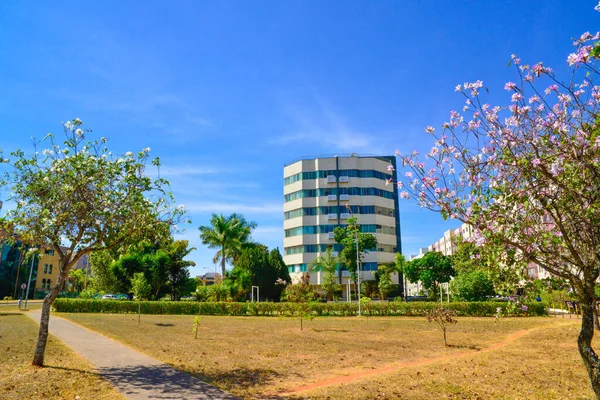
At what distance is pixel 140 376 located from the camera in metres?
10.7

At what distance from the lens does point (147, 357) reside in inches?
549

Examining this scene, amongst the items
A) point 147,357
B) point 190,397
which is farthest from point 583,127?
point 147,357

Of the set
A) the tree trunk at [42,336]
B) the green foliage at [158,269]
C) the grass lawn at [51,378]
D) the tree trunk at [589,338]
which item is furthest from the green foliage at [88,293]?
the tree trunk at [589,338]

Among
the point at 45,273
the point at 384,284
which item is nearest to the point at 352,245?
the point at 384,284

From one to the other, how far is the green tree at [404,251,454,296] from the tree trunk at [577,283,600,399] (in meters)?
50.9

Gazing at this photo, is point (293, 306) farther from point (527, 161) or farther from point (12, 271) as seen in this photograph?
point (12, 271)

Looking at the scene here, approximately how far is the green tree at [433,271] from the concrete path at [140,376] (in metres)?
47.2

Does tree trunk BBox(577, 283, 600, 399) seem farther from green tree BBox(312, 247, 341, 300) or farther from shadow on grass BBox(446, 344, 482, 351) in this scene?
green tree BBox(312, 247, 341, 300)

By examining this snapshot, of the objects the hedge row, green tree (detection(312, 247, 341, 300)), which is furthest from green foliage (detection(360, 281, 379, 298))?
the hedge row

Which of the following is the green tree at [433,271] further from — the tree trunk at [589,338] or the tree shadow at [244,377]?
the tree trunk at [589,338]

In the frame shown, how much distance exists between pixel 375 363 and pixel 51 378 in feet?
30.8

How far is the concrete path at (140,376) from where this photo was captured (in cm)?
895

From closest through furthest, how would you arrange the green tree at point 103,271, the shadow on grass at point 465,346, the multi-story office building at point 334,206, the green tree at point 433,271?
1. the shadow on grass at point 465,346
2. the green tree at point 103,271
3. the green tree at point 433,271
4. the multi-story office building at point 334,206

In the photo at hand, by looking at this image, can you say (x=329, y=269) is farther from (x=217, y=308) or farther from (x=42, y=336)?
(x=42, y=336)
